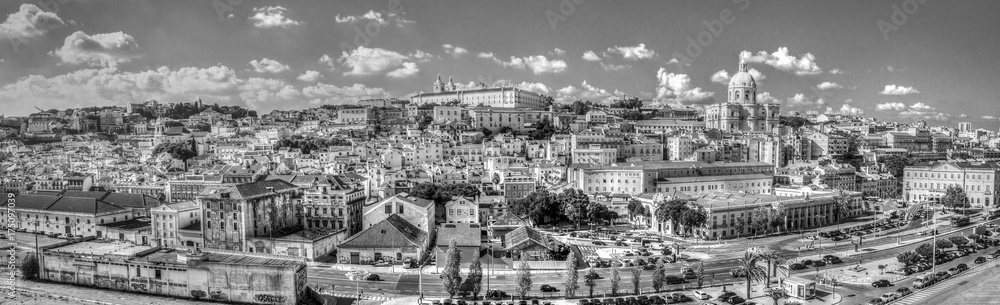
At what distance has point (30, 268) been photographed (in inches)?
1495

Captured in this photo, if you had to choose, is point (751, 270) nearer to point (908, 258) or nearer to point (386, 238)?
point (908, 258)

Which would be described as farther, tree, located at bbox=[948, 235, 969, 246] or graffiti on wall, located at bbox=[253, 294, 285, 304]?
tree, located at bbox=[948, 235, 969, 246]

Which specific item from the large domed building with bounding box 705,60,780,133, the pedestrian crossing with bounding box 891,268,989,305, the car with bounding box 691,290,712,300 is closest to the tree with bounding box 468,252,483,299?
the car with bounding box 691,290,712,300

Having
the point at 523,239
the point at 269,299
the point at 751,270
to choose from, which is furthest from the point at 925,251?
the point at 269,299

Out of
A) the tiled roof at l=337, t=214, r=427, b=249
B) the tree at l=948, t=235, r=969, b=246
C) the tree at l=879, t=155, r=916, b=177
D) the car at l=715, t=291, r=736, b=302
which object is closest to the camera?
the car at l=715, t=291, r=736, b=302

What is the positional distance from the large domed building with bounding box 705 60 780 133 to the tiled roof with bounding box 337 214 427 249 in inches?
3123

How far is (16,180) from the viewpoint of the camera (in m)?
72.1

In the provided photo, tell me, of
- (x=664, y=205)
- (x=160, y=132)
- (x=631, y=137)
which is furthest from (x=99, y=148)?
(x=664, y=205)

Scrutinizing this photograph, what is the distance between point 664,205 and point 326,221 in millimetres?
27108

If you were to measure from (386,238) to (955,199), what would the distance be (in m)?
59.7

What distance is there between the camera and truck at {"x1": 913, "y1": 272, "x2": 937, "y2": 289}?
36.3m

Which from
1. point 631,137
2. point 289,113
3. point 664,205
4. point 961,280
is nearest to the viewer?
point 961,280

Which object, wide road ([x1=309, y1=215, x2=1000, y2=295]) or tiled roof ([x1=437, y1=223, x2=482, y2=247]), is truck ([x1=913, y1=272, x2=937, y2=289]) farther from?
tiled roof ([x1=437, y1=223, x2=482, y2=247])

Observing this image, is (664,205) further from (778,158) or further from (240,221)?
(778,158)
